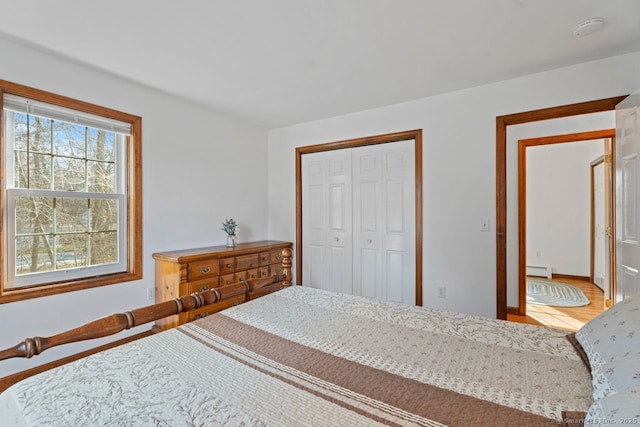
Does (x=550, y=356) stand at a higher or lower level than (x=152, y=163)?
lower

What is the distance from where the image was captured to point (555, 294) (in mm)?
4293

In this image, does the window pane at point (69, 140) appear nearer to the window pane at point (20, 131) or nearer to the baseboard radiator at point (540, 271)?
the window pane at point (20, 131)

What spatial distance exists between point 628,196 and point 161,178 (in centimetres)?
388

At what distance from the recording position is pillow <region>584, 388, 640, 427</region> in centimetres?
61

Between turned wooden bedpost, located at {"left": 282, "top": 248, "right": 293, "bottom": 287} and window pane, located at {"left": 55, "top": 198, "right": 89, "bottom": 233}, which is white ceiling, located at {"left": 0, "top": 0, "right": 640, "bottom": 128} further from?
turned wooden bedpost, located at {"left": 282, "top": 248, "right": 293, "bottom": 287}

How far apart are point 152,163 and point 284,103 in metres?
1.48

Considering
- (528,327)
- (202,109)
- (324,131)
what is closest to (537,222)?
(324,131)

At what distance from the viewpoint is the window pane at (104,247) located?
259cm

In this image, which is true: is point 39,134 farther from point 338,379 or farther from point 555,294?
point 555,294

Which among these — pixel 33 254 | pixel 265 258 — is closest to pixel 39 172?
pixel 33 254

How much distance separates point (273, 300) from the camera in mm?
1864

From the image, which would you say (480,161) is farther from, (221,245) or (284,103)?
(221,245)

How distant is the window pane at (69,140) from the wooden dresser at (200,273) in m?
1.10

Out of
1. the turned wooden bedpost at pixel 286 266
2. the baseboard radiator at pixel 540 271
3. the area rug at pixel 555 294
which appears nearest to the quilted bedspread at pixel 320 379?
the turned wooden bedpost at pixel 286 266
